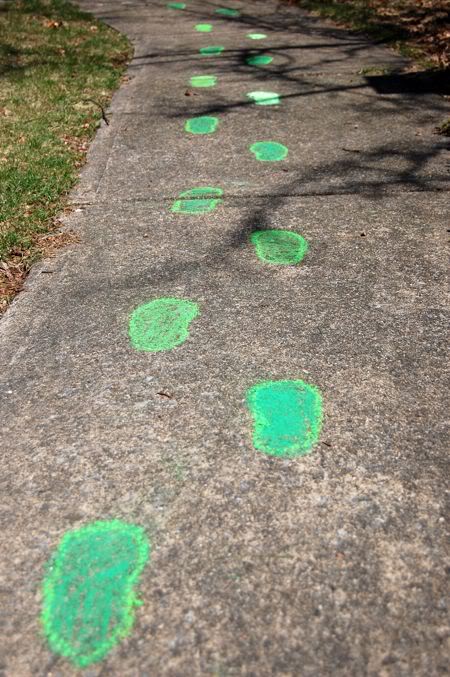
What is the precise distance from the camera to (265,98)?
17.0 ft

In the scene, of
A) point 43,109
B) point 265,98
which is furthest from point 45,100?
point 265,98

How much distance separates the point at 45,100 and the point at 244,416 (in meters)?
4.11

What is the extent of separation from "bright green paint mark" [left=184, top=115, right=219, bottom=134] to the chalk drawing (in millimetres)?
1085

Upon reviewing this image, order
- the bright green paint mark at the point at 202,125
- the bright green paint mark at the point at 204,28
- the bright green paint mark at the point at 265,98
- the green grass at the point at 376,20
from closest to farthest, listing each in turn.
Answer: the bright green paint mark at the point at 202,125, the bright green paint mark at the point at 265,98, the green grass at the point at 376,20, the bright green paint mark at the point at 204,28

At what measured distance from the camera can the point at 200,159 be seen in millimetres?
4086

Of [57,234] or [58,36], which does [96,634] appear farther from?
[58,36]

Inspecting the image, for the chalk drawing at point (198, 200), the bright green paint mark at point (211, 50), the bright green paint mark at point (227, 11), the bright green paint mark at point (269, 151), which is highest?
the bright green paint mark at point (227, 11)

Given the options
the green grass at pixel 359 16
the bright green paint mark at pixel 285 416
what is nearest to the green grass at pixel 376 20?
the green grass at pixel 359 16

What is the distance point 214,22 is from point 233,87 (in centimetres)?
314

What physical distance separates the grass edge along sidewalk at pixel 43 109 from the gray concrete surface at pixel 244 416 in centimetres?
16

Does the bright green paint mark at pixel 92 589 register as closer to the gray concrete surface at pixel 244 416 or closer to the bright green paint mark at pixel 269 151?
the gray concrete surface at pixel 244 416

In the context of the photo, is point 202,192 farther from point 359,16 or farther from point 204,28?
point 359,16

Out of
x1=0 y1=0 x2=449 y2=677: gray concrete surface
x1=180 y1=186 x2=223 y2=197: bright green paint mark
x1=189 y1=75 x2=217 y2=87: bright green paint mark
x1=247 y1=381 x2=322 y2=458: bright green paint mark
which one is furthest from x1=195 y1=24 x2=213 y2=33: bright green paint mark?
x1=247 y1=381 x2=322 y2=458: bright green paint mark

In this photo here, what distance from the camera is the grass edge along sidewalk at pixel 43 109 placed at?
3.21 m
